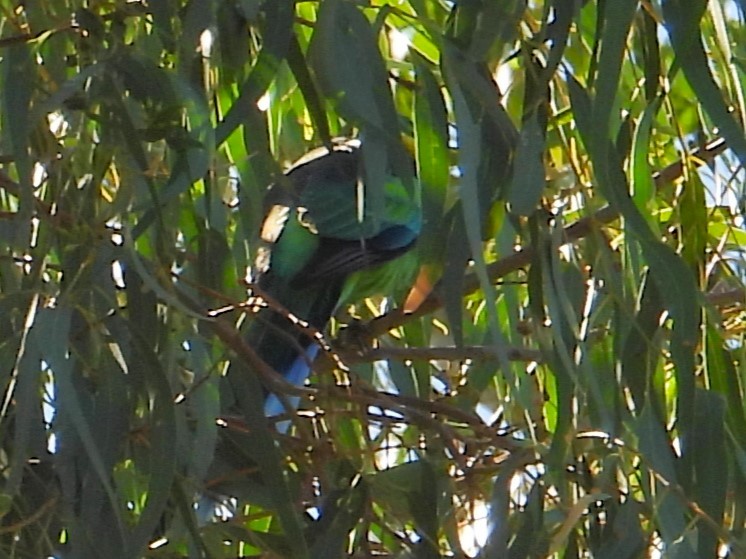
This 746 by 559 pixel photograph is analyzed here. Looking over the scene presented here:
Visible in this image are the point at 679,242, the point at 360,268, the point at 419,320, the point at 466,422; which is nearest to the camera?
the point at 679,242

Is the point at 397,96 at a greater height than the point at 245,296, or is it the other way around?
the point at 397,96

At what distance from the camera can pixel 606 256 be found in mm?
1013

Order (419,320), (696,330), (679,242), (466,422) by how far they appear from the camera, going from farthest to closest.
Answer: (419,320) → (466,422) → (679,242) → (696,330)

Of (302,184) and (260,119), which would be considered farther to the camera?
(302,184)

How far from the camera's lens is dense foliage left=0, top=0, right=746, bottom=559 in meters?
0.91

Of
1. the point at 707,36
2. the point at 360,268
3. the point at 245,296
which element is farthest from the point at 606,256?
the point at 360,268

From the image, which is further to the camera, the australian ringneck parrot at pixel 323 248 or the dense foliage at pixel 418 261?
the australian ringneck parrot at pixel 323 248

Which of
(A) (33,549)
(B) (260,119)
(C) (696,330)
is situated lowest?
(A) (33,549)

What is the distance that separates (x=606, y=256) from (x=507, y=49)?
0.52 ft

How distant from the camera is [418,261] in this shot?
105cm

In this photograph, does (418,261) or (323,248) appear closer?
(418,261)

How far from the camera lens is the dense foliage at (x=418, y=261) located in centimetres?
91

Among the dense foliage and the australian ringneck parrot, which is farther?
the australian ringneck parrot

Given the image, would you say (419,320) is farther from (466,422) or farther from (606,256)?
(606,256)
